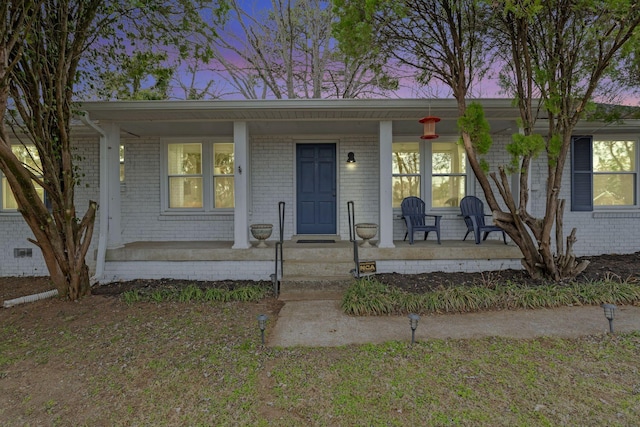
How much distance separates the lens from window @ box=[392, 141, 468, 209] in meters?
6.93

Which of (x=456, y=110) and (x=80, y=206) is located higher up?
(x=456, y=110)

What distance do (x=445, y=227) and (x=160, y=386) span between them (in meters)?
5.68

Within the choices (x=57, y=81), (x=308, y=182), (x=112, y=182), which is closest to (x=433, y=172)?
(x=308, y=182)

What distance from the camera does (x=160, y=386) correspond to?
8.33 feet

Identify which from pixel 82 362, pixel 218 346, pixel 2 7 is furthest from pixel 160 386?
pixel 2 7

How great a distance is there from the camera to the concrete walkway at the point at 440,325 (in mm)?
3359

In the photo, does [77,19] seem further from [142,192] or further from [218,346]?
[218,346]

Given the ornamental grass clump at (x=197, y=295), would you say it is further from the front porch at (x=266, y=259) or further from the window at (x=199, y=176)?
the window at (x=199, y=176)

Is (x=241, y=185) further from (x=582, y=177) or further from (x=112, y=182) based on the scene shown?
(x=582, y=177)

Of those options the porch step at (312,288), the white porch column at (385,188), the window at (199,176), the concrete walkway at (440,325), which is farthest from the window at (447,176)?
the window at (199,176)

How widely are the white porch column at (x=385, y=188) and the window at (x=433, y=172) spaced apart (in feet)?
A: 4.51

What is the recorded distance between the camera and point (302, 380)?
8.50ft

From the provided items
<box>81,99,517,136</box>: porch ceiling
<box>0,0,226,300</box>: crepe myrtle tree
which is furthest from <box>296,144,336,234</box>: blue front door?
<box>0,0,226,300</box>: crepe myrtle tree

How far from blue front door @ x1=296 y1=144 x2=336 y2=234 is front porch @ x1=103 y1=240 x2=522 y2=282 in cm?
146
